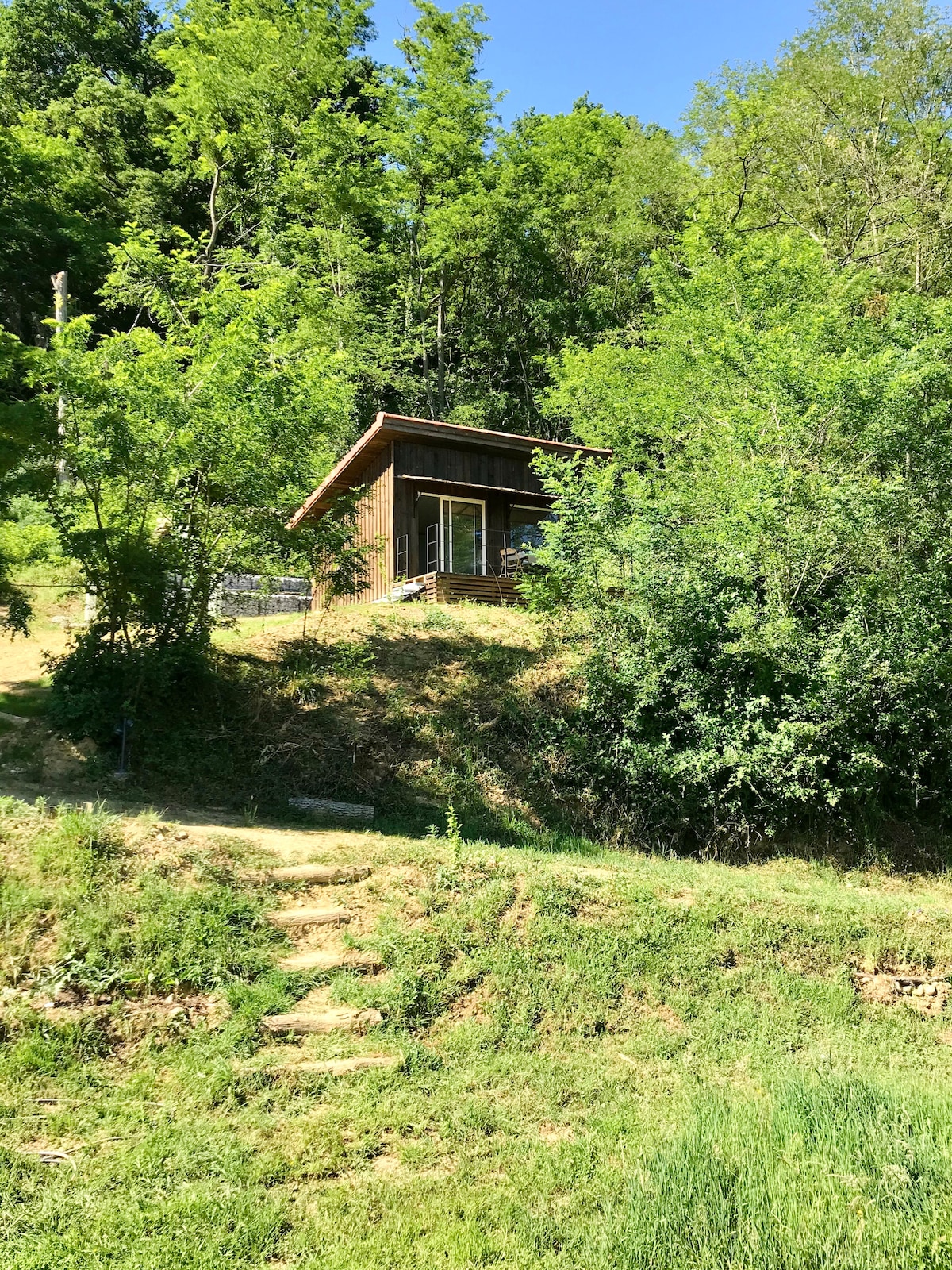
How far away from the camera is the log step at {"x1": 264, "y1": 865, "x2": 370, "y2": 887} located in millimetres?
6691

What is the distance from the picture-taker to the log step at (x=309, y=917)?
620 centimetres

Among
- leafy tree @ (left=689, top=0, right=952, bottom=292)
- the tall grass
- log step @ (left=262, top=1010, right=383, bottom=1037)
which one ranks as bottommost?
the tall grass

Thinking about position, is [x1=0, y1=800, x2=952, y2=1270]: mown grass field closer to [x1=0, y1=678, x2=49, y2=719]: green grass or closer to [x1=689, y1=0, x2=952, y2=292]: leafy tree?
[x1=0, y1=678, x2=49, y2=719]: green grass

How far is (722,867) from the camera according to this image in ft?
32.9

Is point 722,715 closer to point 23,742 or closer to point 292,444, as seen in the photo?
point 292,444

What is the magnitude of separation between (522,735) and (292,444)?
5.06 metres

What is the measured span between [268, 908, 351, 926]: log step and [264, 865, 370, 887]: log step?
14.3 inches

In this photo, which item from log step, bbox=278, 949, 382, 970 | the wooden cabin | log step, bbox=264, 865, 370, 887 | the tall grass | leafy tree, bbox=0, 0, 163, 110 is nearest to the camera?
the tall grass

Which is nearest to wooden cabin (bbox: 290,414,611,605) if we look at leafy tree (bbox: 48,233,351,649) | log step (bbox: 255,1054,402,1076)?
leafy tree (bbox: 48,233,351,649)

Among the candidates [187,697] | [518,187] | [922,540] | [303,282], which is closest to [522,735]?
[187,697]

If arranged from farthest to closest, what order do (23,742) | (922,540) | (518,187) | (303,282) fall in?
(518,187), (303,282), (922,540), (23,742)

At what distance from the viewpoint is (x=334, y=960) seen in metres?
5.92

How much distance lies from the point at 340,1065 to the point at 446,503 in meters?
15.6

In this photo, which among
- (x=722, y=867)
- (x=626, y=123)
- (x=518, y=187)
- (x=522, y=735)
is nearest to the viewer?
(x=722, y=867)
